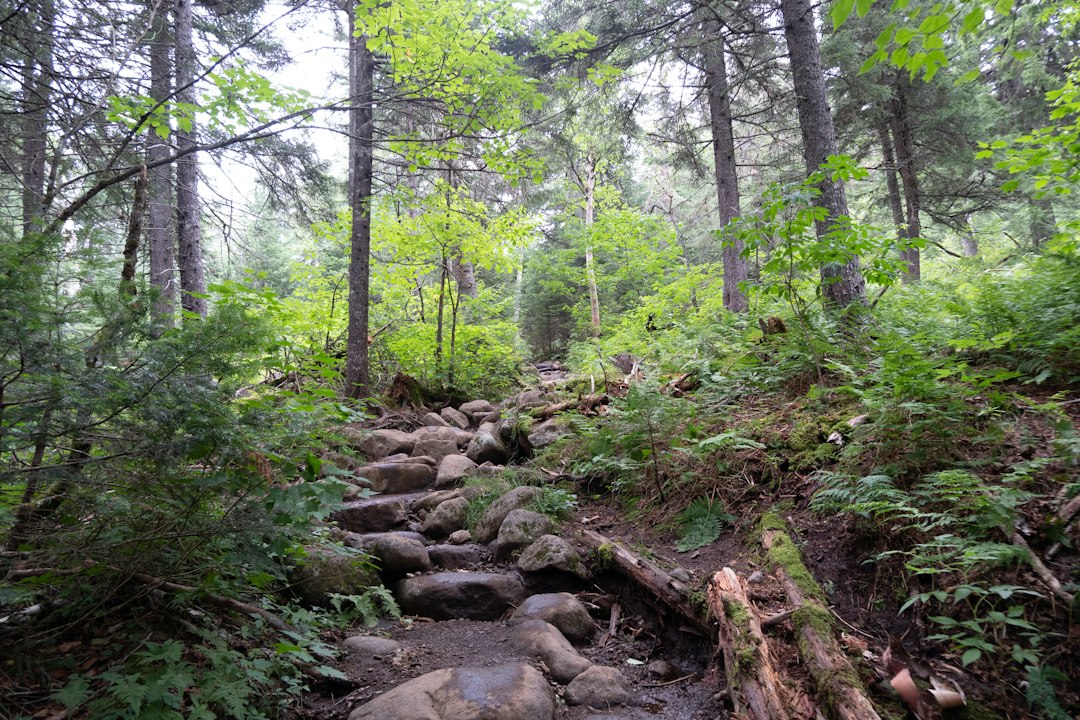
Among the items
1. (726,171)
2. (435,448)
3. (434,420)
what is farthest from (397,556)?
(726,171)

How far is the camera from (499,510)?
5.91m

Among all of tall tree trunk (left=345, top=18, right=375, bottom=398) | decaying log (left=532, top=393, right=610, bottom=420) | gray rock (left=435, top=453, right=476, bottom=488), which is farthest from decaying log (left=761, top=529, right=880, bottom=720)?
tall tree trunk (left=345, top=18, right=375, bottom=398)

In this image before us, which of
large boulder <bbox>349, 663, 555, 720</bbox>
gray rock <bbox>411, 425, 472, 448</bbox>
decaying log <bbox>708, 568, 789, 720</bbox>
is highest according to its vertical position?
gray rock <bbox>411, 425, 472, 448</bbox>

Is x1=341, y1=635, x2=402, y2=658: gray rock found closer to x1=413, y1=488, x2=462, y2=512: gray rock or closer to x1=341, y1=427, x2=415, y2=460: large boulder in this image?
x1=413, y1=488, x2=462, y2=512: gray rock

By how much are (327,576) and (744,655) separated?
10.7ft

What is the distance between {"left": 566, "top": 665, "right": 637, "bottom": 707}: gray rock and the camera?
313 cm

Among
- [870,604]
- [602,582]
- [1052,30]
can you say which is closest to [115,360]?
[602,582]

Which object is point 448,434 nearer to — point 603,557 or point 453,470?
point 453,470

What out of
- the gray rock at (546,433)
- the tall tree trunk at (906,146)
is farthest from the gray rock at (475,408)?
the tall tree trunk at (906,146)

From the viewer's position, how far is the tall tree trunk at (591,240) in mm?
18783

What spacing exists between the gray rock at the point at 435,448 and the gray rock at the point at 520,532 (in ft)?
10.5

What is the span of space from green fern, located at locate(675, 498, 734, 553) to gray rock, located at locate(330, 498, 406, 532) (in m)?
3.38

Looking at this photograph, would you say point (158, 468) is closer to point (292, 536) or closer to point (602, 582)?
point (292, 536)

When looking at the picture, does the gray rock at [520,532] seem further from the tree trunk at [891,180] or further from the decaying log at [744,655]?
the tree trunk at [891,180]
